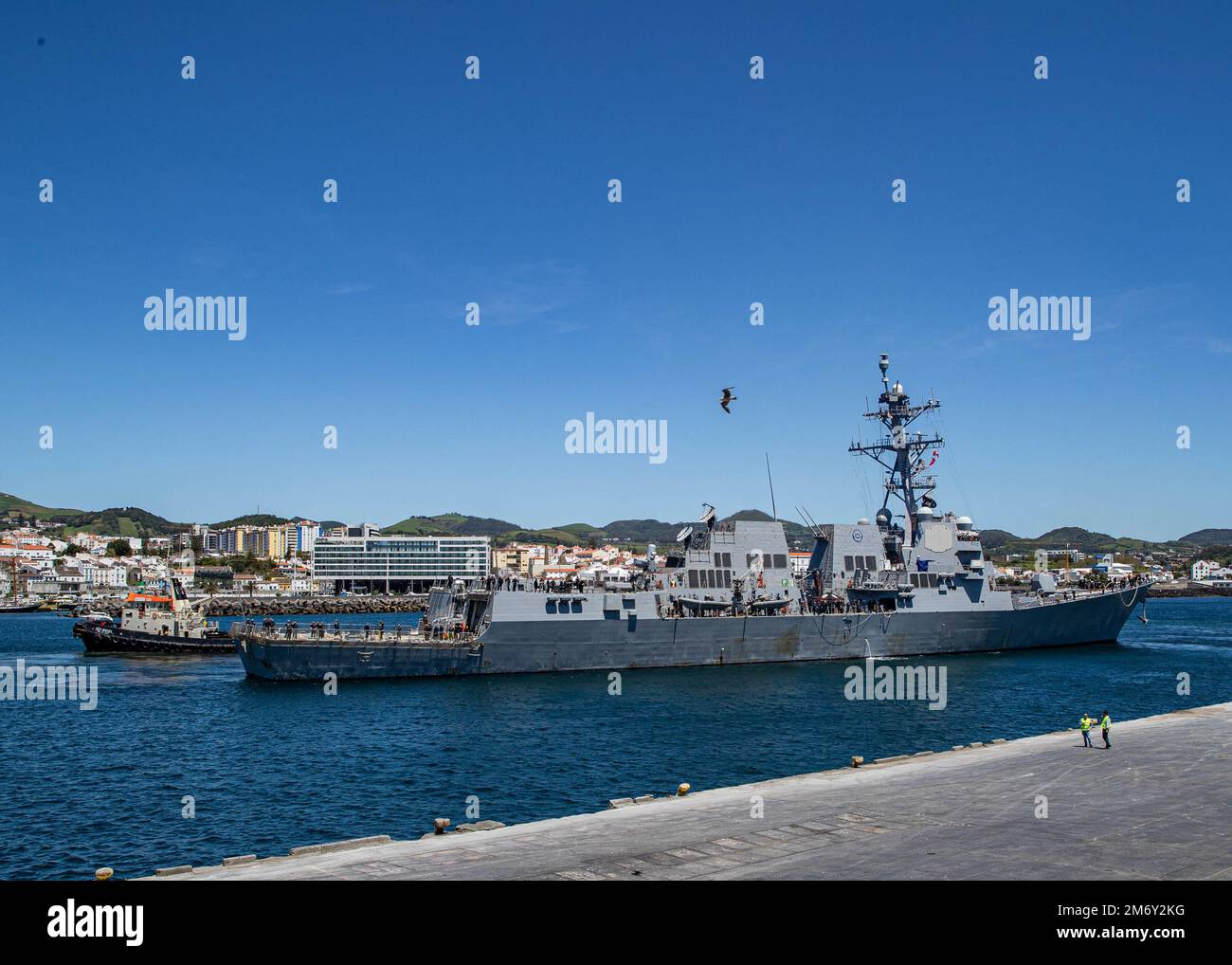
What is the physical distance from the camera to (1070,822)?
54.3ft

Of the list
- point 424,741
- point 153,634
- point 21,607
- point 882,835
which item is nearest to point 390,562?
point 21,607

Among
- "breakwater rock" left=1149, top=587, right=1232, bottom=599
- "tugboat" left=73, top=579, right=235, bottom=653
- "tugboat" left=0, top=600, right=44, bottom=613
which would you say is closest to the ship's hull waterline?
"tugboat" left=73, top=579, right=235, bottom=653

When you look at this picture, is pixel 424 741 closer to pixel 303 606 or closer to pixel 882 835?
pixel 882 835

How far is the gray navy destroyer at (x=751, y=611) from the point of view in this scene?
148ft

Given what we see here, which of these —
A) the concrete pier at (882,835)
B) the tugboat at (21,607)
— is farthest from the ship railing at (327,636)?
the tugboat at (21,607)

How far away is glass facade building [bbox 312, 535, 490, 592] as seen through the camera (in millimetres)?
179250

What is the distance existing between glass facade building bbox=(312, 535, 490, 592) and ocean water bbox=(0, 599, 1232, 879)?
12869cm

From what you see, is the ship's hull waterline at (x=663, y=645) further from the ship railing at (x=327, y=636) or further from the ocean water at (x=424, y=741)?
the ocean water at (x=424, y=741)

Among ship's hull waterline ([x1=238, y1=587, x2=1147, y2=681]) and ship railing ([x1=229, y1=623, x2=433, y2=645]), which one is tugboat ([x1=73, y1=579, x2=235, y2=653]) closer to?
ship's hull waterline ([x1=238, y1=587, x2=1147, y2=681])

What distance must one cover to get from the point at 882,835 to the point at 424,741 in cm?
1944

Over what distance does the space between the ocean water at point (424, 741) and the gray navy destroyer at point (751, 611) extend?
4.87 feet
